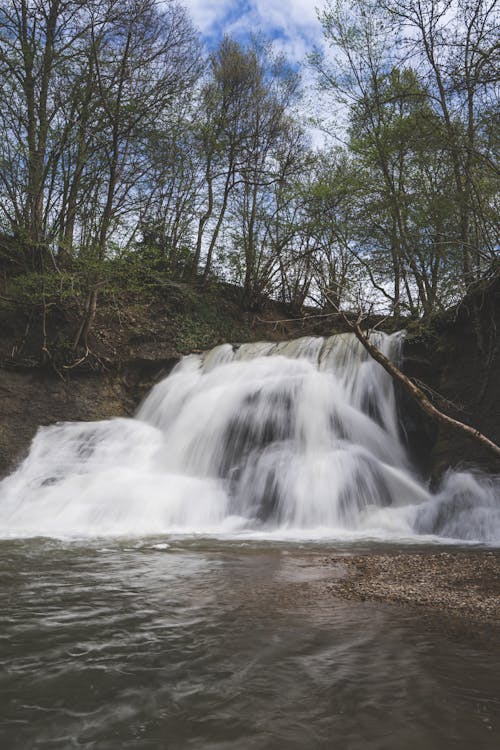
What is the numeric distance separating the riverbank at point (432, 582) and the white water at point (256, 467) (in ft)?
5.89

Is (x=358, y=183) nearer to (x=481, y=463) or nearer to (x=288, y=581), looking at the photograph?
(x=481, y=463)

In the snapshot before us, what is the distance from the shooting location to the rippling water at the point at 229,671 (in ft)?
5.74

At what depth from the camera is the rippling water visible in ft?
5.74

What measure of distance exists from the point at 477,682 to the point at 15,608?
107 inches

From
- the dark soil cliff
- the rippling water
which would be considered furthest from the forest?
the rippling water

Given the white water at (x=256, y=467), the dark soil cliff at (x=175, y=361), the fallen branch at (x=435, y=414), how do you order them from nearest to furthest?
the fallen branch at (x=435, y=414)
the white water at (x=256, y=467)
the dark soil cliff at (x=175, y=361)

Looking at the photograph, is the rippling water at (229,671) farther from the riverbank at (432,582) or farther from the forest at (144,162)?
the forest at (144,162)

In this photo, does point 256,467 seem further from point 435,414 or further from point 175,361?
point 175,361

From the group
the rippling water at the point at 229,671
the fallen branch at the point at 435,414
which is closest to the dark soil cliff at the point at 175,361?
the fallen branch at the point at 435,414

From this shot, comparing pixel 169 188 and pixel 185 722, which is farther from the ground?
pixel 169 188

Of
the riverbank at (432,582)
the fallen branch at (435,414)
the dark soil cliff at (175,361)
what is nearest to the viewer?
the riverbank at (432,582)

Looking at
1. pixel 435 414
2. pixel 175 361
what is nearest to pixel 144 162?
pixel 175 361

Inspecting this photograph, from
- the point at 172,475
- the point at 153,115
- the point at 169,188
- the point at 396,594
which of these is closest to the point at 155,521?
the point at 172,475

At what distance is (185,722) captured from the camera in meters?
1.82
